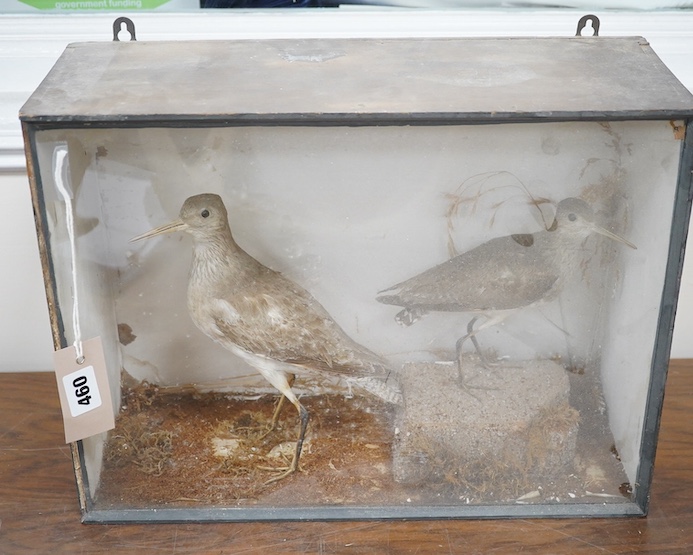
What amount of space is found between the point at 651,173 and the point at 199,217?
66cm

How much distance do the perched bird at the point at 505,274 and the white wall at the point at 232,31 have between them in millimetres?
516

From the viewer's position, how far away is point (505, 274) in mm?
1304

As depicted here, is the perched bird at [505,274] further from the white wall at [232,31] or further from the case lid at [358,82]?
the white wall at [232,31]

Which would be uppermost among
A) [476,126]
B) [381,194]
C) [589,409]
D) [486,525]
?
[476,126]

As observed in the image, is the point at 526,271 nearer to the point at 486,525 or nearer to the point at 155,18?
the point at 486,525

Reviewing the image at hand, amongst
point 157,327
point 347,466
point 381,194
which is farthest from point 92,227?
point 347,466

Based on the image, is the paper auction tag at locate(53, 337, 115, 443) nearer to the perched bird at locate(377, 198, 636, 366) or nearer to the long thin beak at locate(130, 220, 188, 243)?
the long thin beak at locate(130, 220, 188, 243)

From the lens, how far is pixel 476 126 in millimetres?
1169

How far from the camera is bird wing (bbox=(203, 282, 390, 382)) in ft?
4.37

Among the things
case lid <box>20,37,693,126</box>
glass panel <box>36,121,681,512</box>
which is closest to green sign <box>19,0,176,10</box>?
case lid <box>20,37,693,126</box>

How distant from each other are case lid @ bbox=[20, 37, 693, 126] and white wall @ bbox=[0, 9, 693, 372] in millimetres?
267

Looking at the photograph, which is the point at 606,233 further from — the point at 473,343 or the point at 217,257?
the point at 217,257

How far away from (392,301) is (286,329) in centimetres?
18

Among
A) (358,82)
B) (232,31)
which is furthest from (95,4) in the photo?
(358,82)
